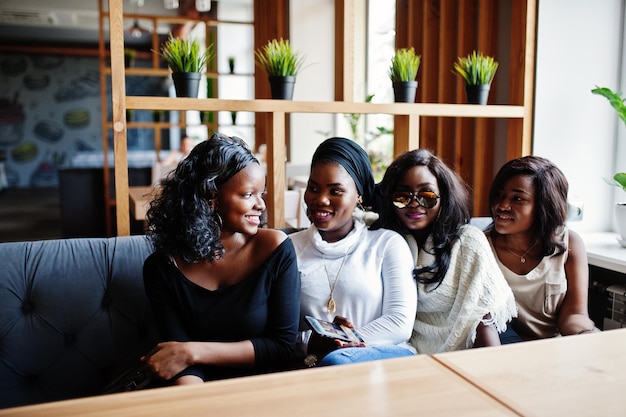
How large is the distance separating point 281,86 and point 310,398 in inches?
67.0

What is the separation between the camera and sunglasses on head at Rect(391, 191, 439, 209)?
1.95 meters

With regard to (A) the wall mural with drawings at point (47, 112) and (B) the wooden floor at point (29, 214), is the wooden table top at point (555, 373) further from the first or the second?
(A) the wall mural with drawings at point (47, 112)

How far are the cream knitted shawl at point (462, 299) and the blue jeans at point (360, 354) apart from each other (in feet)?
0.89

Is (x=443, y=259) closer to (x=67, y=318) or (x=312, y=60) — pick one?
(x=67, y=318)

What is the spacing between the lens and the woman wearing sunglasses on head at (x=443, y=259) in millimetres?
1842

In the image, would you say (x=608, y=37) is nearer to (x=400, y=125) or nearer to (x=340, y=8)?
(x=400, y=125)

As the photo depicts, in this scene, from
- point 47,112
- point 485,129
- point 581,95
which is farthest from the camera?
point 47,112

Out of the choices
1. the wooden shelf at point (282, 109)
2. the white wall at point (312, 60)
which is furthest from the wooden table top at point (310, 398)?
the white wall at point (312, 60)

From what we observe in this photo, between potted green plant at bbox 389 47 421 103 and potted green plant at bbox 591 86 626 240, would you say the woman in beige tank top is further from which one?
potted green plant at bbox 389 47 421 103

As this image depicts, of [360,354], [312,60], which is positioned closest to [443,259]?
[360,354]

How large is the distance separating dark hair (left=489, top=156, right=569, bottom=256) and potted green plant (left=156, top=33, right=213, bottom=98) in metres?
1.32

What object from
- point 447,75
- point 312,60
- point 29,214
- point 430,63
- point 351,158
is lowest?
point 29,214

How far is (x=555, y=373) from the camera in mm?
1118

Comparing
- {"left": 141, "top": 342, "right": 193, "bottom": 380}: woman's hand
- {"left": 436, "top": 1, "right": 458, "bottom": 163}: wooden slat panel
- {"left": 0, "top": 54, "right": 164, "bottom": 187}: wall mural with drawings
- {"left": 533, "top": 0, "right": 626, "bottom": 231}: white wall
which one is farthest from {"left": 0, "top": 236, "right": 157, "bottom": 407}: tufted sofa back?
{"left": 0, "top": 54, "right": 164, "bottom": 187}: wall mural with drawings
